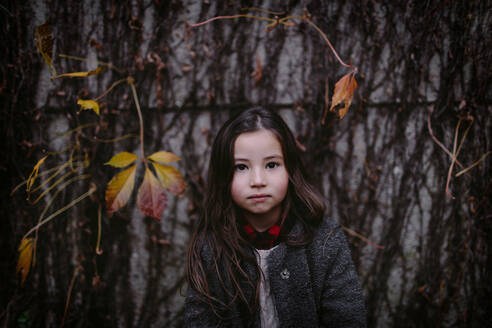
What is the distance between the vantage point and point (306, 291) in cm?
121

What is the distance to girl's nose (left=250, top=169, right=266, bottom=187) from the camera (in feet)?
3.68

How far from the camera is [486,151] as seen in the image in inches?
65.1

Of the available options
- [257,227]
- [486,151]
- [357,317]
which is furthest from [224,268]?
[486,151]

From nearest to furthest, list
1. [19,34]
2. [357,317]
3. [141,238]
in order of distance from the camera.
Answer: [357,317] → [19,34] → [141,238]

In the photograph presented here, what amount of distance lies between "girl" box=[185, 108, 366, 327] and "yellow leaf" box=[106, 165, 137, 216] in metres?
0.35

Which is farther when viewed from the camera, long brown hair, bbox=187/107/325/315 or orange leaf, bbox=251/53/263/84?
orange leaf, bbox=251/53/263/84

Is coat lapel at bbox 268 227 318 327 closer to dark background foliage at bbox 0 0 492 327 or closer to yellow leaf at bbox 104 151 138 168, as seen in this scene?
dark background foliage at bbox 0 0 492 327

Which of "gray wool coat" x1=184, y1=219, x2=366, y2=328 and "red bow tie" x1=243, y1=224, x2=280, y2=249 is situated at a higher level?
"red bow tie" x1=243, y1=224, x2=280, y2=249

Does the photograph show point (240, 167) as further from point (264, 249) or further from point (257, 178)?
point (264, 249)

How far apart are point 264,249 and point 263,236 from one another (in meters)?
0.05

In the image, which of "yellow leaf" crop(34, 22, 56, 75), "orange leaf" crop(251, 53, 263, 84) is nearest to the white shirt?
"orange leaf" crop(251, 53, 263, 84)

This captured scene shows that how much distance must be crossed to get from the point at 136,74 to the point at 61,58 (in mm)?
402

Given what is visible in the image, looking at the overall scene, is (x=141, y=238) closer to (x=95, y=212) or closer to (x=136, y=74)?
(x=95, y=212)

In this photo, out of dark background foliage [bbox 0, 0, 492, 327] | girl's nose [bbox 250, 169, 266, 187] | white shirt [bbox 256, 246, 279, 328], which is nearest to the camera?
girl's nose [bbox 250, 169, 266, 187]
